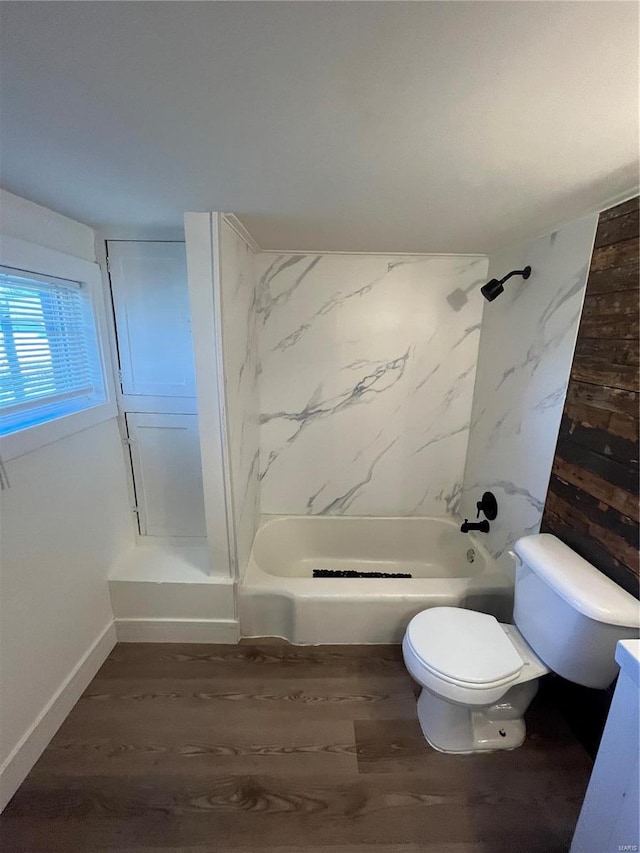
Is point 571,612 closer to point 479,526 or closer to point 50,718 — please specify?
point 479,526

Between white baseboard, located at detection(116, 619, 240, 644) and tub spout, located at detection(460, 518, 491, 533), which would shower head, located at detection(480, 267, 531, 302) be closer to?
tub spout, located at detection(460, 518, 491, 533)

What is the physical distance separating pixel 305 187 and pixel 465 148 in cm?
48

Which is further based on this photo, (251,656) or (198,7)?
(251,656)

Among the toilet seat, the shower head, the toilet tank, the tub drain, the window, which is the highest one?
the shower head

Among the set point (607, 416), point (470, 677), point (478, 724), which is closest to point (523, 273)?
point (607, 416)

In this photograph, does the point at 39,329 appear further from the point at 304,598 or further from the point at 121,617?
the point at 304,598

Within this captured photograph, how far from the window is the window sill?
1.5 inches

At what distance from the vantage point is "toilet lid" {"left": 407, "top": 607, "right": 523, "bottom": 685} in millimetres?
1327

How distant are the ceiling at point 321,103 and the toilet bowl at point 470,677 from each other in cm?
157

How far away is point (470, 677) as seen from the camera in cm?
131

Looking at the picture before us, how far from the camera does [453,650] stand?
1.41m

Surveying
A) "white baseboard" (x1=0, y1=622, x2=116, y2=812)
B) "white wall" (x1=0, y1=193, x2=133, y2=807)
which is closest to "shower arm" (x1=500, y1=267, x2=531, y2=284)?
→ "white wall" (x1=0, y1=193, x2=133, y2=807)

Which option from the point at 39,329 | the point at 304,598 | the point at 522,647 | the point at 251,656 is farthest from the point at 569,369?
the point at 39,329

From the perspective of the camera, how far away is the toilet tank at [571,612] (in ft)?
3.86
